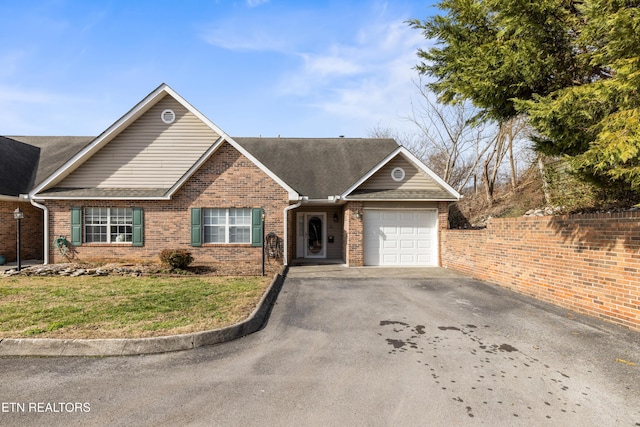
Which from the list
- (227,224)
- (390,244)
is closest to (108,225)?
(227,224)

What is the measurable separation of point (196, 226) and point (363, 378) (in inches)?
400

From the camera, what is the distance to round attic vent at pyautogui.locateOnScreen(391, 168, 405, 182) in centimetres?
1337

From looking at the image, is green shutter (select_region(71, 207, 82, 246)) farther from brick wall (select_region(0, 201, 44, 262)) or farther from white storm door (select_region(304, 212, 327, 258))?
white storm door (select_region(304, 212, 327, 258))

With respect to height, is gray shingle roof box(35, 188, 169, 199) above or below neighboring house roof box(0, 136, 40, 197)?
below

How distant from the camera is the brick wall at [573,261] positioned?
18.9ft

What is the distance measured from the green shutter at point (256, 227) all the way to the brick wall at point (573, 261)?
25.9ft

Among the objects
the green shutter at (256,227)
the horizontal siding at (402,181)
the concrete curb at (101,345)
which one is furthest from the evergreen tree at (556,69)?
the green shutter at (256,227)

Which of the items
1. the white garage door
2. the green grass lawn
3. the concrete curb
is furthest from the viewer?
the white garage door

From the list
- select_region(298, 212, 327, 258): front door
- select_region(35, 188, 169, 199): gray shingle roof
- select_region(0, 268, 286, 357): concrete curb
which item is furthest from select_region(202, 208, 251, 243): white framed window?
select_region(0, 268, 286, 357): concrete curb

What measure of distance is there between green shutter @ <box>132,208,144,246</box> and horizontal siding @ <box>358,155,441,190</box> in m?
8.76

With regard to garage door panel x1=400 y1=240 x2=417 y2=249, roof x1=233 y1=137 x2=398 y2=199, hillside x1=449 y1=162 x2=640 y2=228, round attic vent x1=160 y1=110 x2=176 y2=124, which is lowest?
garage door panel x1=400 y1=240 x2=417 y2=249

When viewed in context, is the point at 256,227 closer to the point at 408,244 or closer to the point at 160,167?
the point at 160,167

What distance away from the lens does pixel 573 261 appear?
22.6 ft

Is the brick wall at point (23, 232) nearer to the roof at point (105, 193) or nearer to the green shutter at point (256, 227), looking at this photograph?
the roof at point (105, 193)
